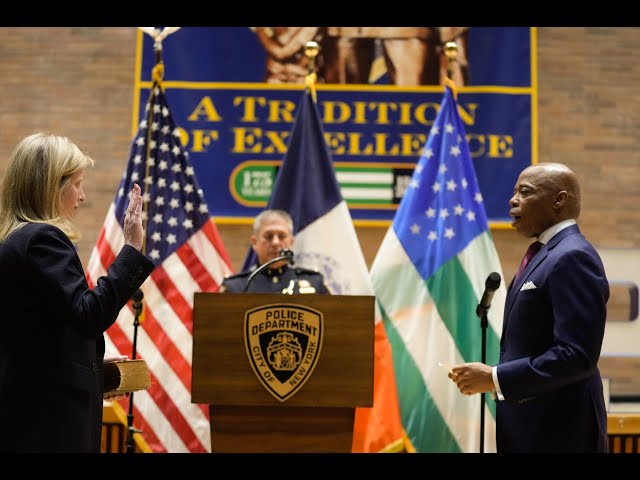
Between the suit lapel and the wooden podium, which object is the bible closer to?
the wooden podium

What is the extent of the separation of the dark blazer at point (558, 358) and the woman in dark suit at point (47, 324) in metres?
1.24

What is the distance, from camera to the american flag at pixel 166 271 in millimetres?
4543

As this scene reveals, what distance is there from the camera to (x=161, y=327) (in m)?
4.66

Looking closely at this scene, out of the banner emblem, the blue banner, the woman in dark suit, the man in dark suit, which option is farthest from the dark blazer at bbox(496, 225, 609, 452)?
the blue banner

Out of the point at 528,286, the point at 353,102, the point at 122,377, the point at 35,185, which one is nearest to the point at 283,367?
the point at 122,377

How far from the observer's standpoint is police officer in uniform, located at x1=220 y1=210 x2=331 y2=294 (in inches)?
169

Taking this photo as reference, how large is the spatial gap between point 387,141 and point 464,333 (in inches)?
77.0

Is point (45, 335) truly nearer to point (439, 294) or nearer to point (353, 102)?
point (439, 294)

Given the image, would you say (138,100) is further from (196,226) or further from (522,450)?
(522,450)

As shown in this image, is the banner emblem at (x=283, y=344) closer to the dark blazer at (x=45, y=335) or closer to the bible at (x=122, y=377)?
the bible at (x=122, y=377)
